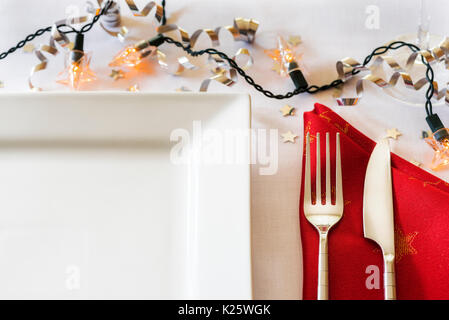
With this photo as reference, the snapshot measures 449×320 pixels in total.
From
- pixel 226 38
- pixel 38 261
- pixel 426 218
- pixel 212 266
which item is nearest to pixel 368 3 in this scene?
pixel 226 38

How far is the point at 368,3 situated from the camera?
649 mm

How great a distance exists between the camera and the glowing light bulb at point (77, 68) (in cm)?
60

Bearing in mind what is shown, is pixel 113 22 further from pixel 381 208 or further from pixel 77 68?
pixel 381 208

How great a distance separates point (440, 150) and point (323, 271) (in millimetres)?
215

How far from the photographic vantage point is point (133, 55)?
24.1 inches

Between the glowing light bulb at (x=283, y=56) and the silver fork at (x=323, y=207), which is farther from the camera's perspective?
the glowing light bulb at (x=283, y=56)

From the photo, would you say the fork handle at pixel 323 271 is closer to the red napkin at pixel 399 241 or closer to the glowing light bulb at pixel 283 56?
the red napkin at pixel 399 241

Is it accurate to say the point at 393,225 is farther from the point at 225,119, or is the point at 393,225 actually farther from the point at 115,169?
the point at 115,169

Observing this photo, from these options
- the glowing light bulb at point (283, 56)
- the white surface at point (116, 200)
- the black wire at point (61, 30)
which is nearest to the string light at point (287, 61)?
the glowing light bulb at point (283, 56)

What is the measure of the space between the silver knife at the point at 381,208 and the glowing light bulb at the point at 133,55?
0.32 metres

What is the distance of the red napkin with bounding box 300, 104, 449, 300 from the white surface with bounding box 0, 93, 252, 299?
0.10m

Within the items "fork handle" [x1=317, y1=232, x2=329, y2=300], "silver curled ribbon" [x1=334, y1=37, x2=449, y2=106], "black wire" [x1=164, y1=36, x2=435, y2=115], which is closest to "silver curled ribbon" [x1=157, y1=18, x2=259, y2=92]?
"black wire" [x1=164, y1=36, x2=435, y2=115]
